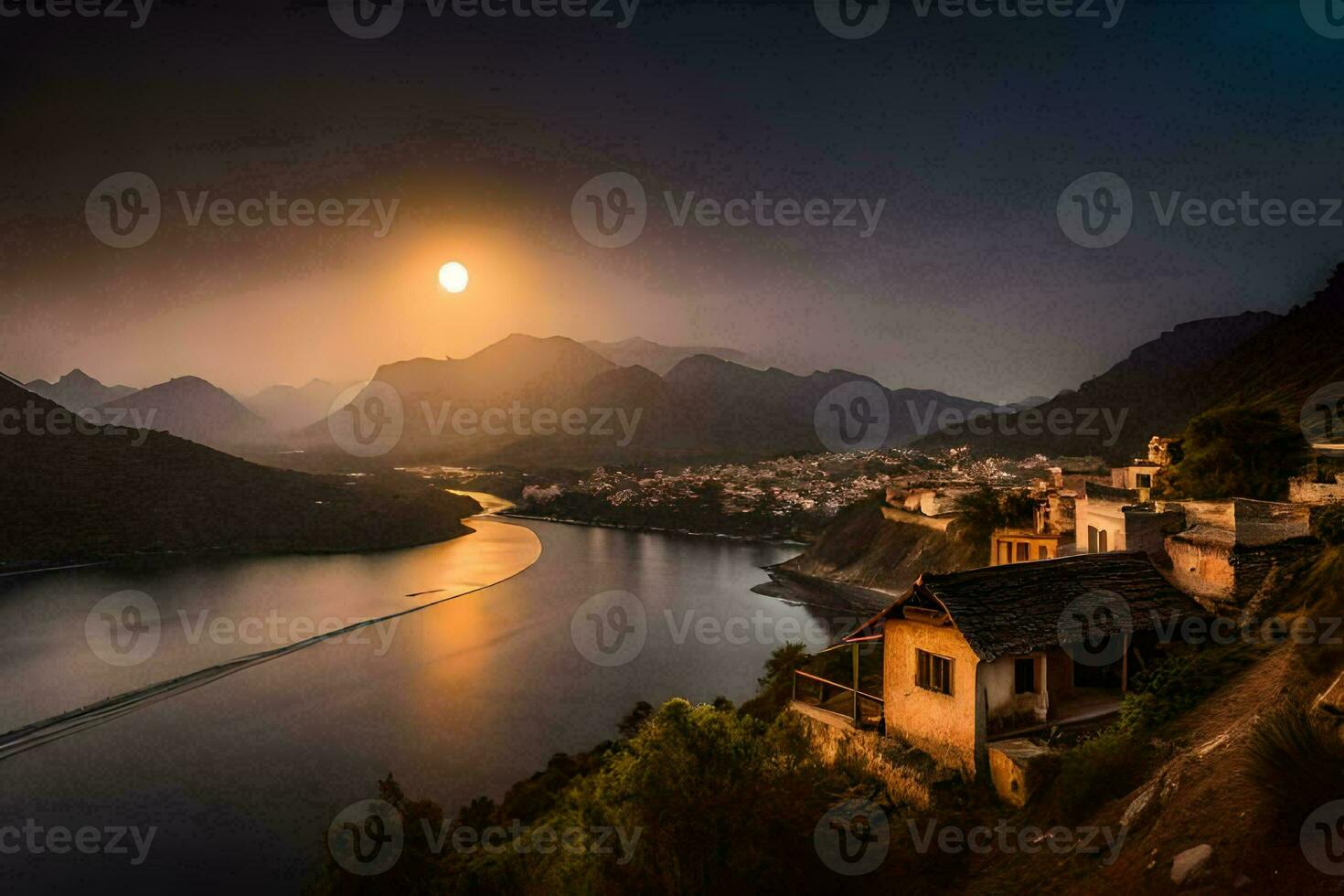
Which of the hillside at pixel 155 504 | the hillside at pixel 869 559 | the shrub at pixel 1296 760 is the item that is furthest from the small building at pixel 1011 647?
the hillside at pixel 155 504

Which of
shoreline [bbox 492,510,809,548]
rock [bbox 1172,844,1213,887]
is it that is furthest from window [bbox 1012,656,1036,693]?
shoreline [bbox 492,510,809,548]

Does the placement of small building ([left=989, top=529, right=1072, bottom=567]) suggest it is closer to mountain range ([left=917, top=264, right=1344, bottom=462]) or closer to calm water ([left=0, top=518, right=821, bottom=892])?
calm water ([left=0, top=518, right=821, bottom=892])

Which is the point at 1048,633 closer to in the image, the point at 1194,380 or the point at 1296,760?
the point at 1296,760

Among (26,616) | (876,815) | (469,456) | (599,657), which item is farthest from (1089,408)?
(469,456)

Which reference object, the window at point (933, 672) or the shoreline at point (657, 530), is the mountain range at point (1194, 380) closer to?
the window at point (933, 672)

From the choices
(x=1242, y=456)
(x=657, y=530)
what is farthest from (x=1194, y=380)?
(x=1242, y=456)

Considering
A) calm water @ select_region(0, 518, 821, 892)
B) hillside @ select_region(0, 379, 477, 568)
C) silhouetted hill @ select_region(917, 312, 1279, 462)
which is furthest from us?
silhouetted hill @ select_region(917, 312, 1279, 462)
